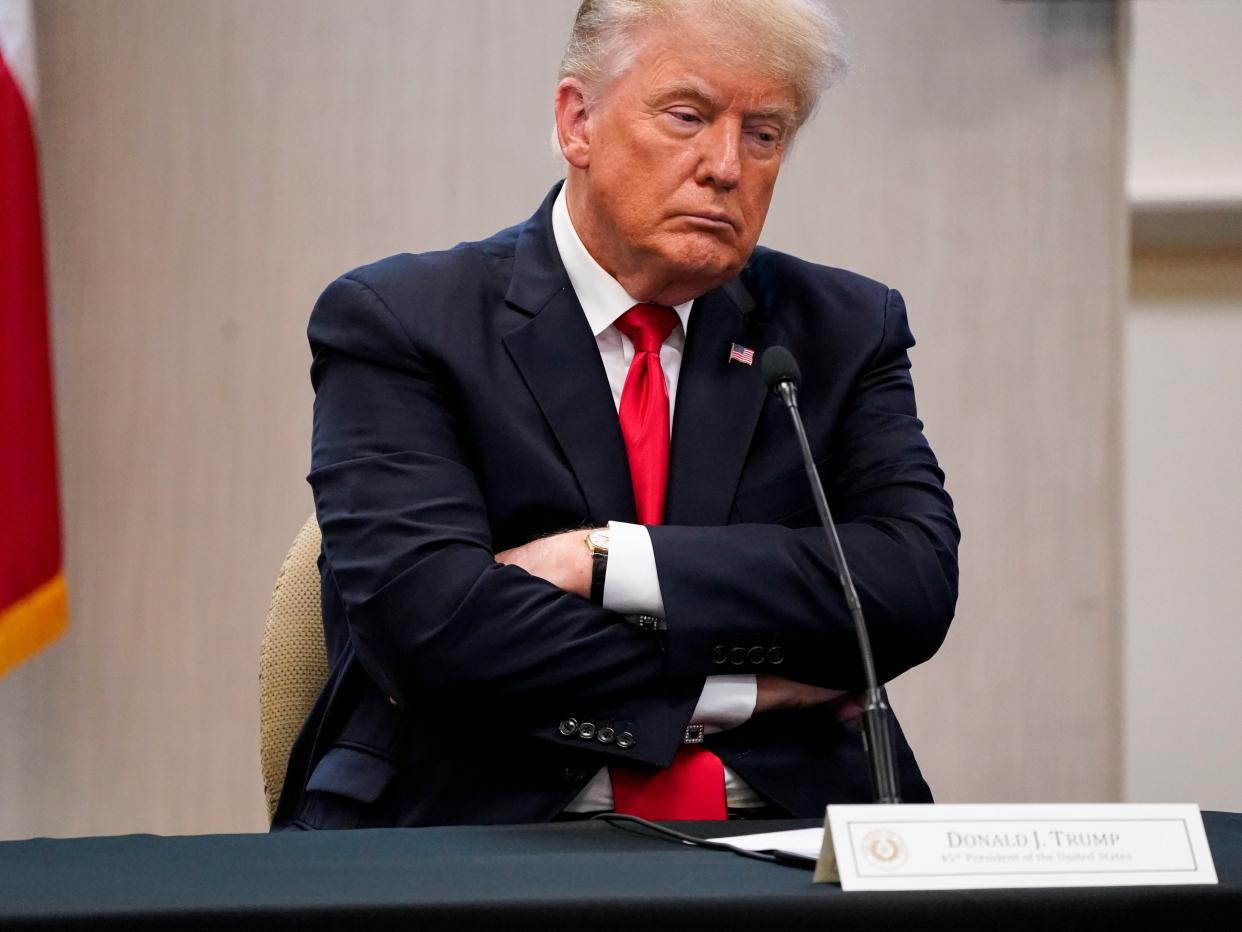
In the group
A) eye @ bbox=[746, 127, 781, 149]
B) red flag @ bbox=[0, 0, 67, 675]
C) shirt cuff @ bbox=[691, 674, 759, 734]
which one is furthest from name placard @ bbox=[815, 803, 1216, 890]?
red flag @ bbox=[0, 0, 67, 675]

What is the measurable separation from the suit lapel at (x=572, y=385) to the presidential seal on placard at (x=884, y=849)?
2.54 feet

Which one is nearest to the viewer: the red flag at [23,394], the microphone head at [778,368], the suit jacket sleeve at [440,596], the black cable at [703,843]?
the black cable at [703,843]

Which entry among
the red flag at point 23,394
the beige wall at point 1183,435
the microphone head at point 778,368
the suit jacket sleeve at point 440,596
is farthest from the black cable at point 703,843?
the beige wall at point 1183,435

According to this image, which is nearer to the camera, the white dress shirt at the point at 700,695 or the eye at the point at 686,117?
the white dress shirt at the point at 700,695

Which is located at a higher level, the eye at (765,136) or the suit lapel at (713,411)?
the eye at (765,136)

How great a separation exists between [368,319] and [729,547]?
1.65ft

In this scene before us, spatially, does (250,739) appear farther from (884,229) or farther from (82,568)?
(884,229)

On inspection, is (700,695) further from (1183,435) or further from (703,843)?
(1183,435)

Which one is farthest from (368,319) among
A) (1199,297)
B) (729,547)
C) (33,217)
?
(1199,297)

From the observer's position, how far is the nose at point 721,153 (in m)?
1.77

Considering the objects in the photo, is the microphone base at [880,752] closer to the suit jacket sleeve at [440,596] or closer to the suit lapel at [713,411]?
the suit jacket sleeve at [440,596]

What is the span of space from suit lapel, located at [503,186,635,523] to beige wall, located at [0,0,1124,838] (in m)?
1.52

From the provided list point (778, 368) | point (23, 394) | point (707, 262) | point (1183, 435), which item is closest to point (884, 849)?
point (778, 368)

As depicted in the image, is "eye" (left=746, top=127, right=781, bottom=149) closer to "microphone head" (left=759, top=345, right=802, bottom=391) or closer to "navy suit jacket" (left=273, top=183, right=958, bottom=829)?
"navy suit jacket" (left=273, top=183, right=958, bottom=829)
